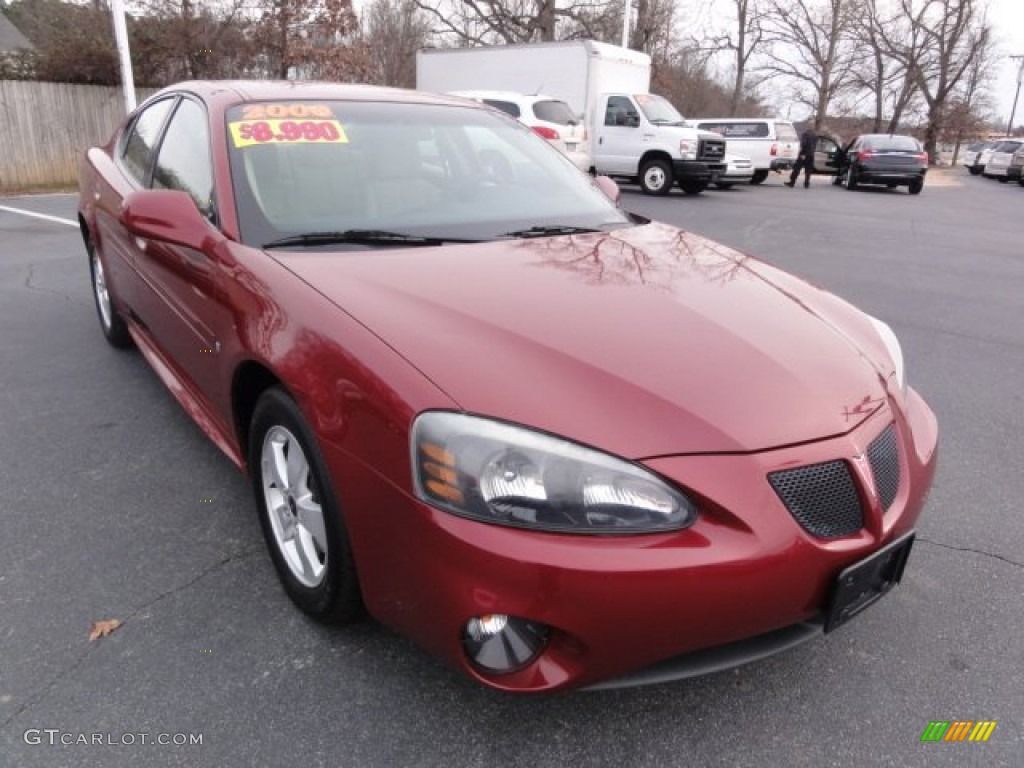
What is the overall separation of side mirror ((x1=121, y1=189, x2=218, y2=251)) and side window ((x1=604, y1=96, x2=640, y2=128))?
14771 mm

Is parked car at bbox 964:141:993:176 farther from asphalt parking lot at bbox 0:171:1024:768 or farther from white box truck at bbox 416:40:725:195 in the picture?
asphalt parking lot at bbox 0:171:1024:768

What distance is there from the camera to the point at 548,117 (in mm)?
13789

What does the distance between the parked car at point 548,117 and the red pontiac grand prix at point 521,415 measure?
11.2 m

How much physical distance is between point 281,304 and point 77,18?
17.3m

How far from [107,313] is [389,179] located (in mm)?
2675

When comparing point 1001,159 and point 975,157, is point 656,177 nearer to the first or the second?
point 1001,159

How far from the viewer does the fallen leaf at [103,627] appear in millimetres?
2195

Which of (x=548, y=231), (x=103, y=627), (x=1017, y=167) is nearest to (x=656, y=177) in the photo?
(x=548, y=231)

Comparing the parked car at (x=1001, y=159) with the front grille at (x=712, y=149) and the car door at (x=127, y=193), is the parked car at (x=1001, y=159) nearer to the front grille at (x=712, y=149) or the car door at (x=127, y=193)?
the front grille at (x=712, y=149)

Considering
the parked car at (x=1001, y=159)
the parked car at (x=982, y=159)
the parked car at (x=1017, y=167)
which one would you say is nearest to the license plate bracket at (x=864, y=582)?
the parked car at (x=1017, y=167)

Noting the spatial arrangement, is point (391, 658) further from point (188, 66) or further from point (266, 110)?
point (188, 66)

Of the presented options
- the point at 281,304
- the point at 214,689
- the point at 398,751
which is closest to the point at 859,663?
the point at 398,751

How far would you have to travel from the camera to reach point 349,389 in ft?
6.01

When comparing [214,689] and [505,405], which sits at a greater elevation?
[505,405]
